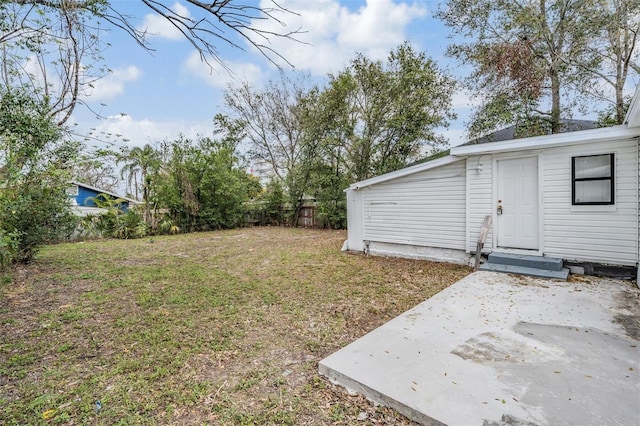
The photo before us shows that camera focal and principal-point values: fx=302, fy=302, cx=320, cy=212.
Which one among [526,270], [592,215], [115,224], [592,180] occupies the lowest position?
[526,270]

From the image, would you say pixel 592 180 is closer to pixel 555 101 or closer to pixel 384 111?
pixel 555 101

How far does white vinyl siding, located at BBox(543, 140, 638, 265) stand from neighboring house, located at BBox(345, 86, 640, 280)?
12 mm

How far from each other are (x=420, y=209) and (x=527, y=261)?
2.20 meters

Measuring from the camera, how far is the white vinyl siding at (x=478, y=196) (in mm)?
5797

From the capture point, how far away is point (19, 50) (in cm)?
453

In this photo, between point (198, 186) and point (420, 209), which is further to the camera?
point (198, 186)

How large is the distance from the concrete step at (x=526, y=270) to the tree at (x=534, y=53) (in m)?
5.90

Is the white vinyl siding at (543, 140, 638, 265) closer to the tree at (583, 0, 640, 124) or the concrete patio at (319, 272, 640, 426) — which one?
the concrete patio at (319, 272, 640, 426)

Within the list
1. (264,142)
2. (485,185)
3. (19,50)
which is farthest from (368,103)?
(19,50)

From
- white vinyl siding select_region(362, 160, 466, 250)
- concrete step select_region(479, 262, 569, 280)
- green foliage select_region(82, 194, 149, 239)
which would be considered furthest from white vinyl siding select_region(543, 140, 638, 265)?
green foliage select_region(82, 194, 149, 239)

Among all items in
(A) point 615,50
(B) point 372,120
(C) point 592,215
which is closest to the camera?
(C) point 592,215

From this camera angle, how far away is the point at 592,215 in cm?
489

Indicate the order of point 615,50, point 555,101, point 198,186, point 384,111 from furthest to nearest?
point 198,186 < point 384,111 < point 555,101 < point 615,50

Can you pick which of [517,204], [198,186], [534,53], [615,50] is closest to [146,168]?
[198,186]
